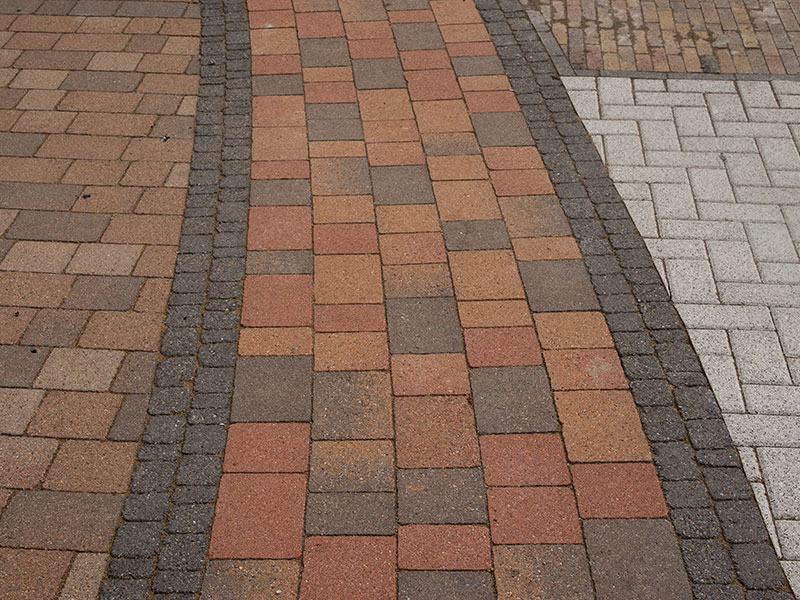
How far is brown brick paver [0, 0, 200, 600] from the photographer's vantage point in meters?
3.23

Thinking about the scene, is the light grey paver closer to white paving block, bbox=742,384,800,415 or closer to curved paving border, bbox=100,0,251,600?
white paving block, bbox=742,384,800,415

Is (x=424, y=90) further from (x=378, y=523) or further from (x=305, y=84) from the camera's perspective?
(x=378, y=523)

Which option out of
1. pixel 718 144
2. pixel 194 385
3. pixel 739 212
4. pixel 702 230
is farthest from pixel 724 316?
pixel 194 385

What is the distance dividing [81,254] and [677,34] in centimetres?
461

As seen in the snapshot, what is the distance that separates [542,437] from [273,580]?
1.22 m

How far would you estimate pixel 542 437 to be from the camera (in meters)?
3.50

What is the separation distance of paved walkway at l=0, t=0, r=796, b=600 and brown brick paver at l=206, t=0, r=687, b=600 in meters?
0.01

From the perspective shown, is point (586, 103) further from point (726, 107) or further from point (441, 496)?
point (441, 496)

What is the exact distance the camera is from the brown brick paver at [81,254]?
3.23m

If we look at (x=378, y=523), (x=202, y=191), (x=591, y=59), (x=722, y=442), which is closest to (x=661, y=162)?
(x=591, y=59)

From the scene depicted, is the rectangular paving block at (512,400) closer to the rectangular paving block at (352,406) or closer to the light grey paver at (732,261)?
the rectangular paving block at (352,406)

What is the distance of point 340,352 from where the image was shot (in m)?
3.86

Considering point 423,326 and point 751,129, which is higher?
point 423,326

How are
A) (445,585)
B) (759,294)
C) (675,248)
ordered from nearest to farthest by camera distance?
1. (445,585)
2. (759,294)
3. (675,248)
